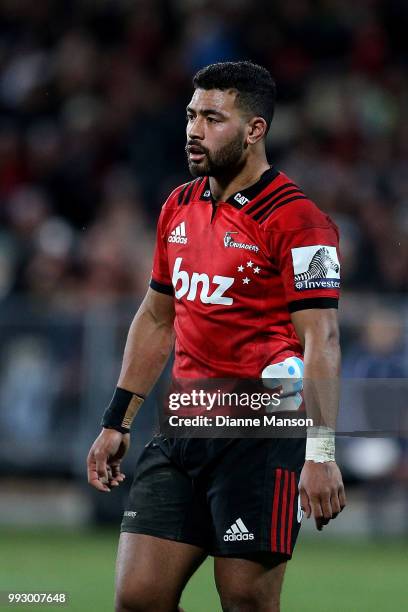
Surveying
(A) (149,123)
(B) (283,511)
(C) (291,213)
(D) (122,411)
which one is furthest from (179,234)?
(A) (149,123)

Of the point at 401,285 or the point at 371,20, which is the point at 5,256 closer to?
the point at 401,285

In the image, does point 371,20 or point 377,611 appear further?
point 371,20

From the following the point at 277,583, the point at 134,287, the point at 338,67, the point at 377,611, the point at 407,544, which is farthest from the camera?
the point at 338,67

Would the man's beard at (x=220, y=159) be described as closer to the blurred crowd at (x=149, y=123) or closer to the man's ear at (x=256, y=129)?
the man's ear at (x=256, y=129)

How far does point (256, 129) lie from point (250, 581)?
1771 mm

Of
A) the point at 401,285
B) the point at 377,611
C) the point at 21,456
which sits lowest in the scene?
the point at 377,611

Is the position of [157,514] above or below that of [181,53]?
below

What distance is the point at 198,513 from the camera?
545cm

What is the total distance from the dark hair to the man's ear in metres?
0.02

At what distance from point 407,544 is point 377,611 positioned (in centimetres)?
359

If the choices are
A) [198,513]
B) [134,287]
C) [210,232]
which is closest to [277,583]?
[198,513]

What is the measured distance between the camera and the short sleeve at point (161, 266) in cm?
583

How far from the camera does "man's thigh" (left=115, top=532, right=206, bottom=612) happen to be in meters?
5.29

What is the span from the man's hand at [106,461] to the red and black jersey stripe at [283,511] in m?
0.72
